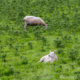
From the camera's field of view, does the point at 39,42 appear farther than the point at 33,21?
No

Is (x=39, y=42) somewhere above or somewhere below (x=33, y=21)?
below

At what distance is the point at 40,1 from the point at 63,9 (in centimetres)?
303

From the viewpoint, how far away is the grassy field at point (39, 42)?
911cm

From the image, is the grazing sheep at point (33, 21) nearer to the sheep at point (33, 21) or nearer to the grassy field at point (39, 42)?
the sheep at point (33, 21)

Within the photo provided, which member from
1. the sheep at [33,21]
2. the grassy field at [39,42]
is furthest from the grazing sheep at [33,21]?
the grassy field at [39,42]

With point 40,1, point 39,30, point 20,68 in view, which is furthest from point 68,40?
point 40,1

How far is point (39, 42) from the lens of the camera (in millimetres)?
12688

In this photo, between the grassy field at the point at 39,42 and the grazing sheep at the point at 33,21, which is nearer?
the grassy field at the point at 39,42

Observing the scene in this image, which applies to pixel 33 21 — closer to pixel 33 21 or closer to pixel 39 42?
pixel 33 21

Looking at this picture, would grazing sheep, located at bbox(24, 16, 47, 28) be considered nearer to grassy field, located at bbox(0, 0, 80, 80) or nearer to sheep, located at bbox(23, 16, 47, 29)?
sheep, located at bbox(23, 16, 47, 29)

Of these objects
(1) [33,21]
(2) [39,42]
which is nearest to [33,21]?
(1) [33,21]

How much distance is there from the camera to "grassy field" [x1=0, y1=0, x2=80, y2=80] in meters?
9.11

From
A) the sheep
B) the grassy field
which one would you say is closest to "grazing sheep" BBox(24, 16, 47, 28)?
the sheep

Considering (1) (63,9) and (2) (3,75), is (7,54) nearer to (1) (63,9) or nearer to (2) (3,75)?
(2) (3,75)
